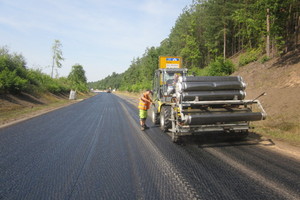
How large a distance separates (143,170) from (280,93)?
10.9 metres

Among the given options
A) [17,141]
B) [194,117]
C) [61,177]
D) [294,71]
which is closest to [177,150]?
[194,117]

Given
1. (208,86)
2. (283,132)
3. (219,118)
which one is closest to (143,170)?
(219,118)

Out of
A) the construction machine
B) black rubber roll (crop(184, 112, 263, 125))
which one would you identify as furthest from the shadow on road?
black rubber roll (crop(184, 112, 263, 125))

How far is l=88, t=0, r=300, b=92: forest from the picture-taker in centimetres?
1673

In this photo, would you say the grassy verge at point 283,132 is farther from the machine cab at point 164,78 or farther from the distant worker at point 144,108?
the distant worker at point 144,108

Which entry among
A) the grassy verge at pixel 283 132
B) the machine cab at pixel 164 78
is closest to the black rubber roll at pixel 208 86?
the grassy verge at pixel 283 132

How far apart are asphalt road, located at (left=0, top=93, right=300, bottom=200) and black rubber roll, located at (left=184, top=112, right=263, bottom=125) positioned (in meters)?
0.78

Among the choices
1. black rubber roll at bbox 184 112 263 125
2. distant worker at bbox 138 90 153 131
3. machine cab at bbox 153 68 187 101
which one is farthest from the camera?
machine cab at bbox 153 68 187 101

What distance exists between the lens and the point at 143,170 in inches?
172

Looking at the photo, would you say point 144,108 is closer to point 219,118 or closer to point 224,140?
point 224,140

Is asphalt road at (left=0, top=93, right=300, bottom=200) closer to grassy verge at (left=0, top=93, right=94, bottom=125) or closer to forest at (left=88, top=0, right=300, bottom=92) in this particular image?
forest at (left=88, top=0, right=300, bottom=92)

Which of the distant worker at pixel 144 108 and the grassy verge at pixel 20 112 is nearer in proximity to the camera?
the distant worker at pixel 144 108

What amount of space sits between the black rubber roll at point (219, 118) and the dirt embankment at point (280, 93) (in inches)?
70.3

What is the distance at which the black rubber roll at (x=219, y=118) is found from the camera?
18.5 ft
